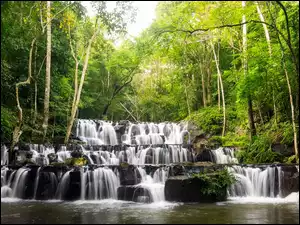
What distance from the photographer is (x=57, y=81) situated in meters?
20.2

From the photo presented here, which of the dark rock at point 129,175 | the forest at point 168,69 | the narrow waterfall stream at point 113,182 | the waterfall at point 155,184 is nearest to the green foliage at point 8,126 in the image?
the forest at point 168,69

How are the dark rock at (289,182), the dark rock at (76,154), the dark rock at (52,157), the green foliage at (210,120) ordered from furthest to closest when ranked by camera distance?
the green foliage at (210,120) < the dark rock at (76,154) < the dark rock at (52,157) < the dark rock at (289,182)

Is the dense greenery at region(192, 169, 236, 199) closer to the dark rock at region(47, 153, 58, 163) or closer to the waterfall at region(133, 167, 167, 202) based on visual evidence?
the waterfall at region(133, 167, 167, 202)

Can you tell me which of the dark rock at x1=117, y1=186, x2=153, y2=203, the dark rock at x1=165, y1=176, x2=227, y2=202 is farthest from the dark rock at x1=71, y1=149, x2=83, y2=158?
the dark rock at x1=165, y1=176, x2=227, y2=202

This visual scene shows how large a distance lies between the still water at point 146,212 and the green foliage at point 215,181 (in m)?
0.51

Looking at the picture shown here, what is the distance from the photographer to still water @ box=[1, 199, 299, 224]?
7.17 meters

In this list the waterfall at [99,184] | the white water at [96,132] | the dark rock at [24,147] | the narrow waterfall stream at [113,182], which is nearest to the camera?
the narrow waterfall stream at [113,182]

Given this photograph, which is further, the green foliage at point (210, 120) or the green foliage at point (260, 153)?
the green foliage at point (210, 120)

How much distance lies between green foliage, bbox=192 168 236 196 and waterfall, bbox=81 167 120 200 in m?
2.98

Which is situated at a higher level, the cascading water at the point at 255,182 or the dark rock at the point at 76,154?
the dark rock at the point at 76,154

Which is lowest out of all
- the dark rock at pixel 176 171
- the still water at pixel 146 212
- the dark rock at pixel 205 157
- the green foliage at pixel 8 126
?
the still water at pixel 146 212

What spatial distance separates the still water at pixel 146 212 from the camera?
7.17 meters

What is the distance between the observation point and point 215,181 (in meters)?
10.5

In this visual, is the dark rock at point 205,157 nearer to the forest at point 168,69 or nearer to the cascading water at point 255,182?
the forest at point 168,69
